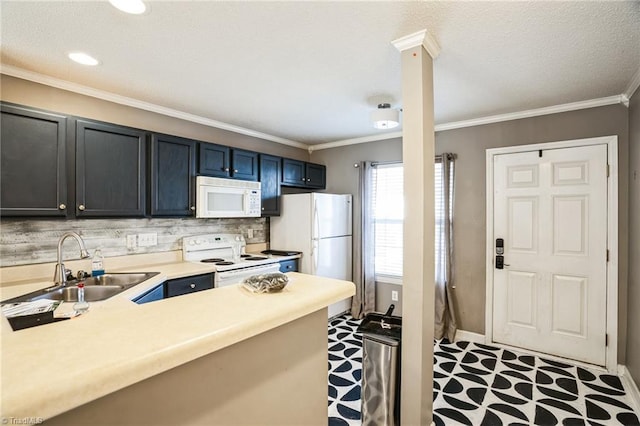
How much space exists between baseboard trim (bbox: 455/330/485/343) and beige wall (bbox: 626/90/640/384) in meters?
1.19

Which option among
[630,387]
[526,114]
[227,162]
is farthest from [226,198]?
[630,387]

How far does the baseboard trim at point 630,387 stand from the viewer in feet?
7.86

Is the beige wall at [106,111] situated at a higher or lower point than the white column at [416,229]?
higher

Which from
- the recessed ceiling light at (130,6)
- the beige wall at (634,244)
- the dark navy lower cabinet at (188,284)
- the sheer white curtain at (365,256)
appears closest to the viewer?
the recessed ceiling light at (130,6)

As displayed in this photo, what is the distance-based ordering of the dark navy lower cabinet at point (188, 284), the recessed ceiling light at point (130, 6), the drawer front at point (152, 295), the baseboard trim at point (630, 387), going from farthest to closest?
the dark navy lower cabinet at point (188, 284), the baseboard trim at point (630, 387), the drawer front at point (152, 295), the recessed ceiling light at point (130, 6)

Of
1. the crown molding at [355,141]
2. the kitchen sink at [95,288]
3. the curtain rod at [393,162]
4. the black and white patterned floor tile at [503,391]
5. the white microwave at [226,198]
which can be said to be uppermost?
the crown molding at [355,141]

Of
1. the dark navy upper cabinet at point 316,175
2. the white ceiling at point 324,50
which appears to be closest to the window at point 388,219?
the dark navy upper cabinet at point 316,175

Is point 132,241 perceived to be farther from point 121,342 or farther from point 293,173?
point 121,342

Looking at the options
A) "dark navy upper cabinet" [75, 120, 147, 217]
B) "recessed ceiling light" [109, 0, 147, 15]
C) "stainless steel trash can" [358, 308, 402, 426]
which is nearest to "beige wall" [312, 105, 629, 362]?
"stainless steel trash can" [358, 308, 402, 426]

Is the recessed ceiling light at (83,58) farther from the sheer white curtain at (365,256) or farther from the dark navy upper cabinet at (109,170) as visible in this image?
the sheer white curtain at (365,256)

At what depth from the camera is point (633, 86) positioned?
8.50ft

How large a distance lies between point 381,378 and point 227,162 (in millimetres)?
2635

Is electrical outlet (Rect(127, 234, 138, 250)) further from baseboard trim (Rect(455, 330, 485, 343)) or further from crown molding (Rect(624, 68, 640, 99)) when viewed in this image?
Answer: crown molding (Rect(624, 68, 640, 99))

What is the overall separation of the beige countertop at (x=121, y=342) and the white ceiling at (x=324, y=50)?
154 centimetres
